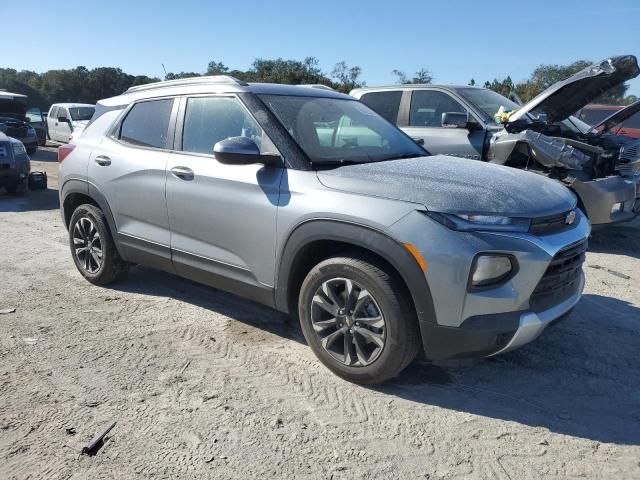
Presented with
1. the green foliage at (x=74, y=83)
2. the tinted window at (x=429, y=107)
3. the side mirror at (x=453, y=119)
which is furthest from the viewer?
the green foliage at (x=74, y=83)

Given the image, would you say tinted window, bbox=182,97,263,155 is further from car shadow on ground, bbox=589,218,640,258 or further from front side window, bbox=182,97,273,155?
car shadow on ground, bbox=589,218,640,258

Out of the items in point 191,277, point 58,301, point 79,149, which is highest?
point 79,149

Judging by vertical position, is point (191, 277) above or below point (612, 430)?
above

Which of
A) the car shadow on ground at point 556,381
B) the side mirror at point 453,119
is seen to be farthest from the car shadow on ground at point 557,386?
the side mirror at point 453,119

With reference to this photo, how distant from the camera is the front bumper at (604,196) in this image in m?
5.99

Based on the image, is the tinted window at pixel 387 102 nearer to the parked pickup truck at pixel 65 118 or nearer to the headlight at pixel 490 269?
the headlight at pixel 490 269

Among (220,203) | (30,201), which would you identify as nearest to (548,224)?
(220,203)

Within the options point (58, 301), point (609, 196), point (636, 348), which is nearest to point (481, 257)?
point (636, 348)

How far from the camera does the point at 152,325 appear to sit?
4.15m

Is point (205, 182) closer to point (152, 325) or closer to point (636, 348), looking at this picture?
point (152, 325)

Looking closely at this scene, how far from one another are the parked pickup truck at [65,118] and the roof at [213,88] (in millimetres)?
15573

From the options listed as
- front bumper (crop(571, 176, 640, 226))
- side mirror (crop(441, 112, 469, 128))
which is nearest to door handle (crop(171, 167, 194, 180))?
side mirror (crop(441, 112, 469, 128))

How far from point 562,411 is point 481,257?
3.52 feet

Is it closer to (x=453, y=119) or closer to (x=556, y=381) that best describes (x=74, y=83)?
(x=453, y=119)
